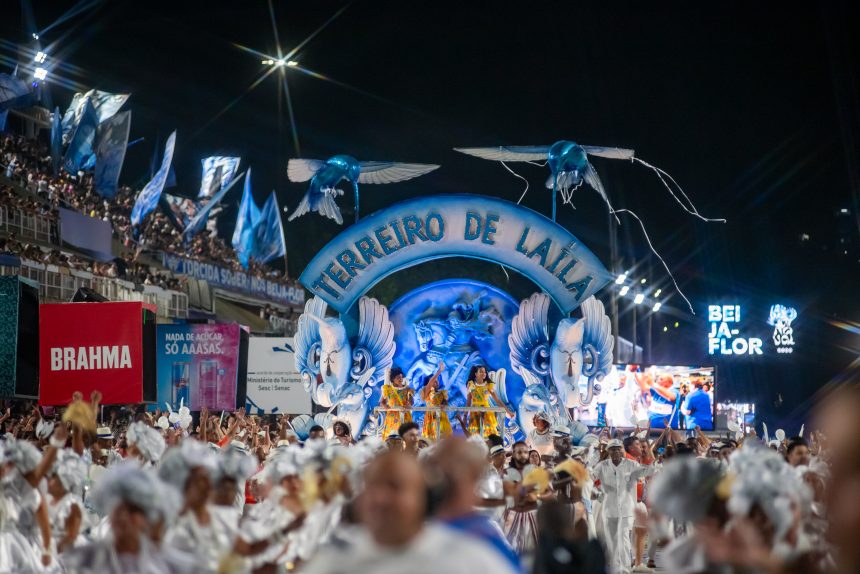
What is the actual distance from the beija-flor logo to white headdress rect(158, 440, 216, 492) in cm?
4837

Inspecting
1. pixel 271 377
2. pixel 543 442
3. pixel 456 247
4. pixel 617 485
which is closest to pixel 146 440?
pixel 617 485

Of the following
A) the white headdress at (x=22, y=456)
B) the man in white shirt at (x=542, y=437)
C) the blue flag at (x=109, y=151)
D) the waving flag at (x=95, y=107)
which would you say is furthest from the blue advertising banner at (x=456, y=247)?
the white headdress at (x=22, y=456)

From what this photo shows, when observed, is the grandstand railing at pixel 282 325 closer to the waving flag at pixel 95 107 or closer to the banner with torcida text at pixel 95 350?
the waving flag at pixel 95 107

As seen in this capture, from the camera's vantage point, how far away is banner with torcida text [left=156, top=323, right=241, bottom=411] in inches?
1067

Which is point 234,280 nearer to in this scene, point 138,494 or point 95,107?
point 95,107

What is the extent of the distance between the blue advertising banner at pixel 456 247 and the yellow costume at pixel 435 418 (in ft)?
9.13

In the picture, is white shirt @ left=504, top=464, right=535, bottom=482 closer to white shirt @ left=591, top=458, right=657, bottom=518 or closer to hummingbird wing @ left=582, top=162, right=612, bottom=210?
white shirt @ left=591, top=458, right=657, bottom=518

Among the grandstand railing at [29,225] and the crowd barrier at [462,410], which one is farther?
the grandstand railing at [29,225]

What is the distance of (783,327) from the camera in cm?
5425

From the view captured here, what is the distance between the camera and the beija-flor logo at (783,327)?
5419 centimetres

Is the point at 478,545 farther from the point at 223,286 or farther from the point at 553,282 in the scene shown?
the point at 223,286

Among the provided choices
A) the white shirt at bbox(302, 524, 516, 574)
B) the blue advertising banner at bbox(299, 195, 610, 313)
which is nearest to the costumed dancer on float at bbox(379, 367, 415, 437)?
the blue advertising banner at bbox(299, 195, 610, 313)

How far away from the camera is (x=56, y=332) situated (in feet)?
70.6

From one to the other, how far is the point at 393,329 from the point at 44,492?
15.5 meters
